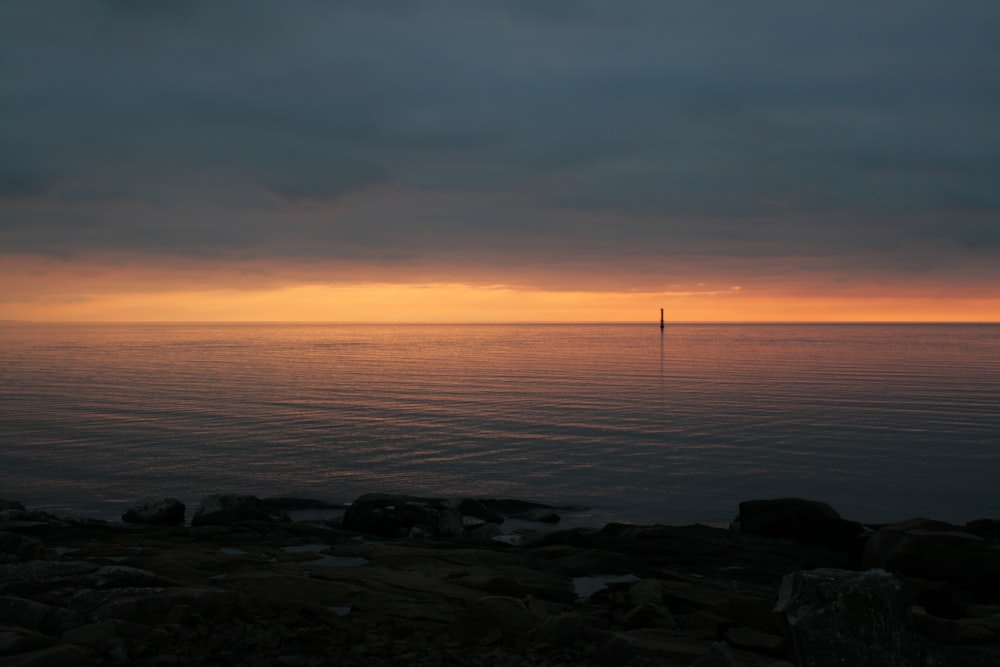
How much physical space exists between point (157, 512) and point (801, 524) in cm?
1589

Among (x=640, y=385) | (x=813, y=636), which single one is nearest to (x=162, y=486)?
(x=813, y=636)

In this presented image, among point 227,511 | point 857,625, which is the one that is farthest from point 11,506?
point 857,625

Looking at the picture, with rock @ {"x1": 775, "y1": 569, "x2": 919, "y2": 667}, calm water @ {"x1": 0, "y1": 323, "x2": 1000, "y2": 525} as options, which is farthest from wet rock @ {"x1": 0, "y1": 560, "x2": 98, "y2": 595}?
calm water @ {"x1": 0, "y1": 323, "x2": 1000, "y2": 525}

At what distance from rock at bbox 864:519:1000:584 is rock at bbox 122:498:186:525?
16500 mm

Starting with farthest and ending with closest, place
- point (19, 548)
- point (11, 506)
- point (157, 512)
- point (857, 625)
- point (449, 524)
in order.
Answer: point (11, 506) < point (157, 512) < point (449, 524) < point (19, 548) < point (857, 625)

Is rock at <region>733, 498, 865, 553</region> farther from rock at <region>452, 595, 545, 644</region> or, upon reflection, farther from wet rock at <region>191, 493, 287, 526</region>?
wet rock at <region>191, 493, 287, 526</region>

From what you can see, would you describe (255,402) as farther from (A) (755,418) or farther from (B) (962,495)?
(B) (962,495)

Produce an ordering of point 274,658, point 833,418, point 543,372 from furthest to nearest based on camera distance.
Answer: point 543,372
point 833,418
point 274,658

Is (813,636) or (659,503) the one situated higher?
(813,636)

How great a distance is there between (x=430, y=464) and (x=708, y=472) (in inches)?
401

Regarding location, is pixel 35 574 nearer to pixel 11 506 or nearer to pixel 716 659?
pixel 716 659

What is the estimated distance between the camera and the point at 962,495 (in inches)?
960

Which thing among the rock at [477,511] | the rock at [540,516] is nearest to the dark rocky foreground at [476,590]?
the rock at [477,511]

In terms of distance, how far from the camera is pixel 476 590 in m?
12.4
